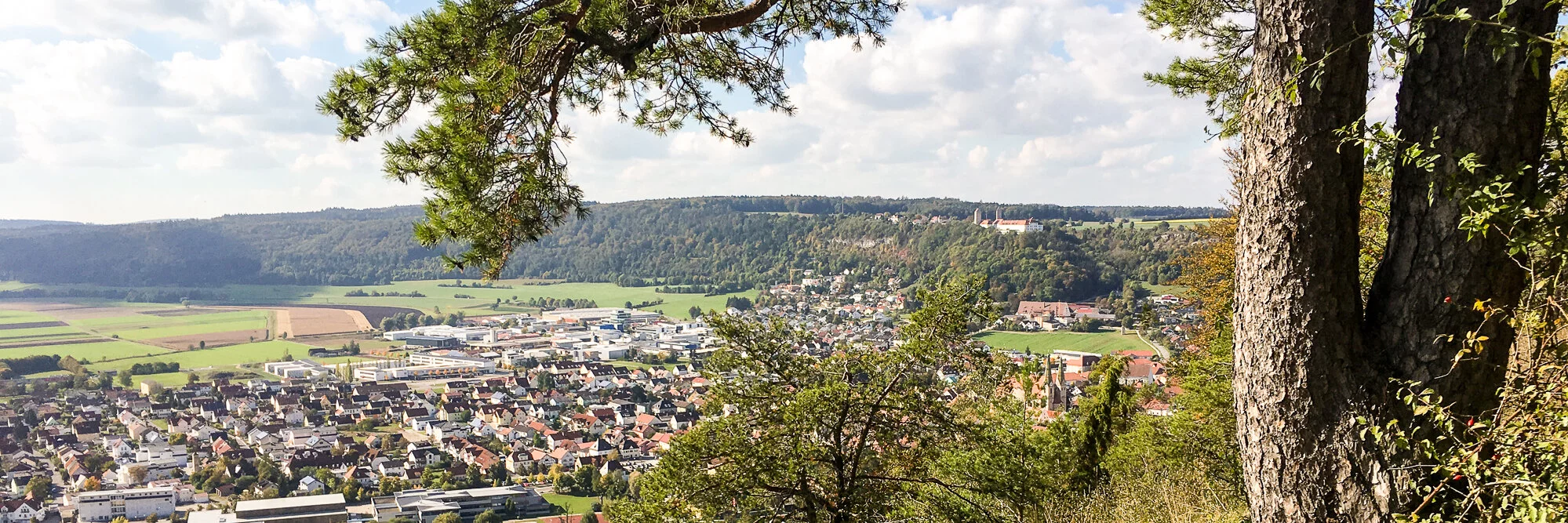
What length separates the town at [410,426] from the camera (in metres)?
26.3

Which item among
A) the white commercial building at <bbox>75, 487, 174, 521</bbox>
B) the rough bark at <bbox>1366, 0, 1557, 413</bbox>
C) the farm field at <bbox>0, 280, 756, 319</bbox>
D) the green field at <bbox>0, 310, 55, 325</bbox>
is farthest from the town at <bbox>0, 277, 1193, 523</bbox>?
the green field at <bbox>0, 310, 55, 325</bbox>

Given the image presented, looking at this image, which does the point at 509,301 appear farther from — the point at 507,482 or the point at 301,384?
the point at 507,482

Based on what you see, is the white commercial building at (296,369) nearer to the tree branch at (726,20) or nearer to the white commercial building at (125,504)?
the white commercial building at (125,504)

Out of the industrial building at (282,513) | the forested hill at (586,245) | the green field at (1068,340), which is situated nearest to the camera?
the industrial building at (282,513)

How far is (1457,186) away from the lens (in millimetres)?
2160

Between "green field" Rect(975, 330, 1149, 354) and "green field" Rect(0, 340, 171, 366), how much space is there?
46.5 metres

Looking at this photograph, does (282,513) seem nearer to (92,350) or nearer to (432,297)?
(92,350)

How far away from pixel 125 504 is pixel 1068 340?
99.9 feet

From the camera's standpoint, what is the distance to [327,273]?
83.4m

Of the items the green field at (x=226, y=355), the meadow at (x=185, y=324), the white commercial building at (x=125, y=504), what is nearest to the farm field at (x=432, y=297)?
the meadow at (x=185, y=324)

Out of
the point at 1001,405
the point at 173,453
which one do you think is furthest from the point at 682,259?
the point at 1001,405

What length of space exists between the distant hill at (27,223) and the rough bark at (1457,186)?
109638 mm

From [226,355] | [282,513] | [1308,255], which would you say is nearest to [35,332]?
[226,355]

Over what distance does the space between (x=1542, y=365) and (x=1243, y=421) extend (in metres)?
0.68
